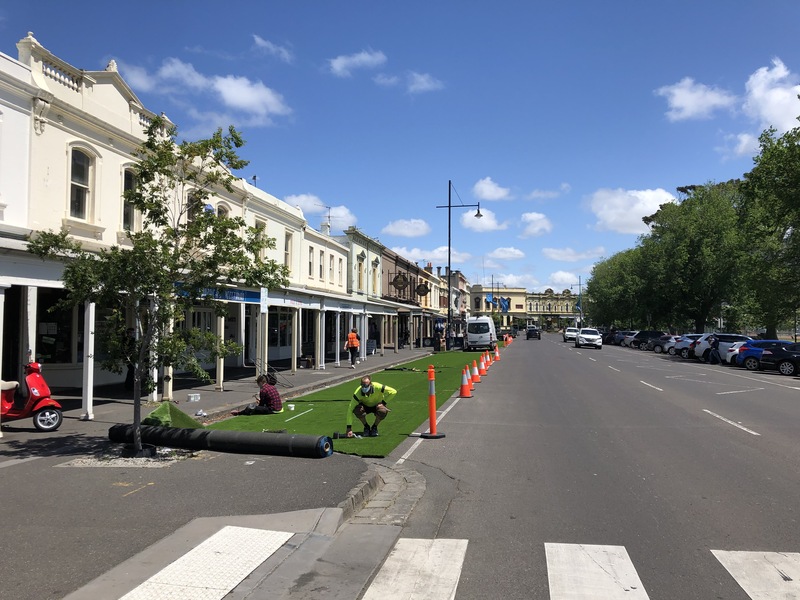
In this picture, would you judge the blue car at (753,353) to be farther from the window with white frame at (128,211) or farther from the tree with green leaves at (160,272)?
the tree with green leaves at (160,272)

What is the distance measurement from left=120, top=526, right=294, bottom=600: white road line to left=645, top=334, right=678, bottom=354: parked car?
46.3 meters

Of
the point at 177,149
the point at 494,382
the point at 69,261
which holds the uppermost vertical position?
the point at 177,149

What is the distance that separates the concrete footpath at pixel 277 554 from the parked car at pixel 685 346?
3735 cm

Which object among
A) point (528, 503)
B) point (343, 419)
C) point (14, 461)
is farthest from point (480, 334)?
point (528, 503)

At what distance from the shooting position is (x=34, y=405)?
10992mm

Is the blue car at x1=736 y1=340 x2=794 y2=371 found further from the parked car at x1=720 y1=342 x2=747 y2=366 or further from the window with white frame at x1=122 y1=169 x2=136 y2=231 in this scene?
the window with white frame at x1=122 y1=169 x2=136 y2=231

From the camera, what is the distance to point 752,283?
40281mm

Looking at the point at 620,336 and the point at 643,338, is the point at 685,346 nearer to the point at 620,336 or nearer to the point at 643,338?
the point at 643,338

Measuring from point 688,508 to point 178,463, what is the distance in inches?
247

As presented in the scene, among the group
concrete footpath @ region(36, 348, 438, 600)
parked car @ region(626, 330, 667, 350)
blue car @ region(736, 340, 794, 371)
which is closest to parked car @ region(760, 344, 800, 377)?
blue car @ region(736, 340, 794, 371)

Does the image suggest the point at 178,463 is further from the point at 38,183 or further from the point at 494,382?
the point at 494,382

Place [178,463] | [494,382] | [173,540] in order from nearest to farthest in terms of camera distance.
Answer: [173,540]
[178,463]
[494,382]

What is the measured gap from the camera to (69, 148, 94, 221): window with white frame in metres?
14.4

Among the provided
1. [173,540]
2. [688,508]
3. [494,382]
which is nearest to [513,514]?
[688,508]
